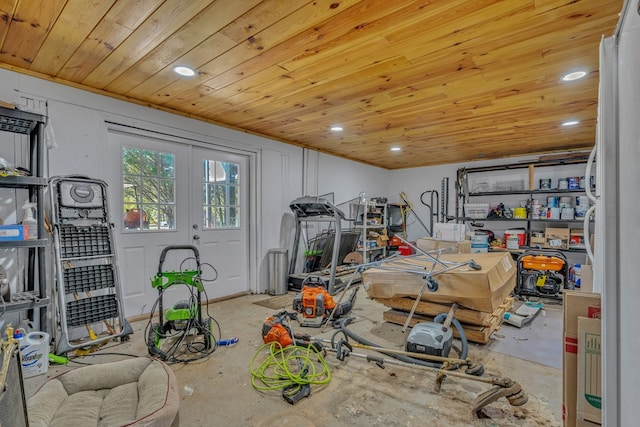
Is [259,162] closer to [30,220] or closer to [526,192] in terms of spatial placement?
[30,220]

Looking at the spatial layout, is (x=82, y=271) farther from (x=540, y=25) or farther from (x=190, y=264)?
(x=540, y=25)

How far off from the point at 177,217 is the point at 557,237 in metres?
5.60

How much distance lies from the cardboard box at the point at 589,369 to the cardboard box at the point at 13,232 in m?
3.32

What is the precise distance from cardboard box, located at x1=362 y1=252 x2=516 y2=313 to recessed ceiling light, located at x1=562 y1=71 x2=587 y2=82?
63.7 inches

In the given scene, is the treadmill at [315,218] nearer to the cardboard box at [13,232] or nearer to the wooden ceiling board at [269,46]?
the wooden ceiling board at [269,46]

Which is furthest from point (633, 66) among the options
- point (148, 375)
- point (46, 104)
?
point (46, 104)

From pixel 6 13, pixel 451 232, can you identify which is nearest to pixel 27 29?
pixel 6 13

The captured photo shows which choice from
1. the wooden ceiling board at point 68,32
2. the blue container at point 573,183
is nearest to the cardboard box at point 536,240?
the blue container at point 573,183

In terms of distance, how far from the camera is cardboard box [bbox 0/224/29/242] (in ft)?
7.41

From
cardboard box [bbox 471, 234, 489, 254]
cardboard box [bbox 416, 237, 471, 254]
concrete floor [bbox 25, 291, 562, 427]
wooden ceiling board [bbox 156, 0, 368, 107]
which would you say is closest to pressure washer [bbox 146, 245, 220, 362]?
concrete floor [bbox 25, 291, 562, 427]

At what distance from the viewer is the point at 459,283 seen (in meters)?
2.67

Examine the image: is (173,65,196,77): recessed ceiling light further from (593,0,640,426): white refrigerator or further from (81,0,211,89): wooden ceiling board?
(593,0,640,426): white refrigerator

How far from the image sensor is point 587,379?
104cm

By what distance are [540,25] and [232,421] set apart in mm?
2937
